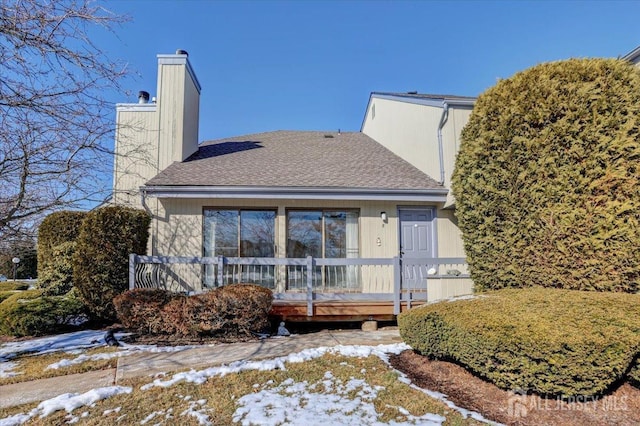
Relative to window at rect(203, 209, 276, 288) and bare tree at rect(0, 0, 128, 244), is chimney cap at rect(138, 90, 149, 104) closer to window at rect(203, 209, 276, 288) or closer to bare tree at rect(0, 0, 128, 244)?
window at rect(203, 209, 276, 288)

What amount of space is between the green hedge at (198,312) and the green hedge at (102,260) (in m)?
1.43

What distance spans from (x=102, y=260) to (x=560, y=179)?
25.9ft

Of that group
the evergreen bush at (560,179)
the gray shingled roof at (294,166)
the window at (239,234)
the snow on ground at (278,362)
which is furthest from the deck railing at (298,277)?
the evergreen bush at (560,179)

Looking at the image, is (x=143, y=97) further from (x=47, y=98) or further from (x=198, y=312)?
(x=198, y=312)

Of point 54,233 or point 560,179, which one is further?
point 54,233

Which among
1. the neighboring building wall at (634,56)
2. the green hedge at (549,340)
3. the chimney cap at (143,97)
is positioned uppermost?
the chimney cap at (143,97)

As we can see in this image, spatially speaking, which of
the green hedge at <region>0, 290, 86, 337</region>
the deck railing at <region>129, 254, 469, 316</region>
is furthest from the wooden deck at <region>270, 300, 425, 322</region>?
the green hedge at <region>0, 290, 86, 337</region>

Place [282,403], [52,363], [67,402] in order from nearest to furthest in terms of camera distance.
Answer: [282,403] → [67,402] → [52,363]

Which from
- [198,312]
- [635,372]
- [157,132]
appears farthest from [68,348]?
[635,372]

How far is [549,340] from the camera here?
306cm

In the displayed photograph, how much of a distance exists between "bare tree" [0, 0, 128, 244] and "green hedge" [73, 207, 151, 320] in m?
1.51

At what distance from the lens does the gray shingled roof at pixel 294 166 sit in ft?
28.1

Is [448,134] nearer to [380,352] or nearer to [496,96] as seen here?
[496,96]

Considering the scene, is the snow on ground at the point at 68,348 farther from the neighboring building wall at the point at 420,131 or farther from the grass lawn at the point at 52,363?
the neighboring building wall at the point at 420,131
